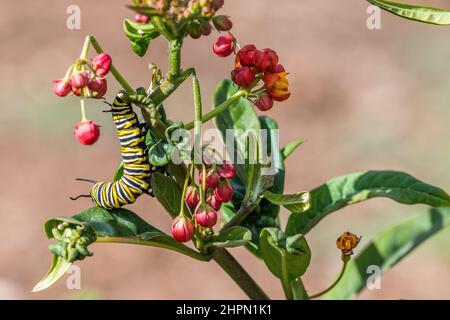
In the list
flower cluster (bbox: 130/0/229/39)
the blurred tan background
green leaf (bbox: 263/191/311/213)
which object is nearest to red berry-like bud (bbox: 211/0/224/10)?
flower cluster (bbox: 130/0/229/39)

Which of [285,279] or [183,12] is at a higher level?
[183,12]

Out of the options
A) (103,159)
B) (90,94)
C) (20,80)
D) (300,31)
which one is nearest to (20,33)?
(20,80)

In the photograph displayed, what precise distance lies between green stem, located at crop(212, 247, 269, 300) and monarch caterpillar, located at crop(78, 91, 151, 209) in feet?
1.25

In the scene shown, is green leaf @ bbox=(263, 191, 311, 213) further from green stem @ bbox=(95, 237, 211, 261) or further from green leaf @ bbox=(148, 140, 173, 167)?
green leaf @ bbox=(148, 140, 173, 167)

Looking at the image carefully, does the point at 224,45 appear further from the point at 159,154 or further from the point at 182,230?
the point at 182,230

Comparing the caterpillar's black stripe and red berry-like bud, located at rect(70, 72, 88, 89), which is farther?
the caterpillar's black stripe

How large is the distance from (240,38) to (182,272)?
11.1 ft

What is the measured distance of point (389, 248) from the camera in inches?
141

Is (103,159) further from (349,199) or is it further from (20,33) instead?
(349,199)

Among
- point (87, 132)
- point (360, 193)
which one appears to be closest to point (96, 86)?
point (87, 132)

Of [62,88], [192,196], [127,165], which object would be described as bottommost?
[192,196]

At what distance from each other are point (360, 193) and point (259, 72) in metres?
0.73

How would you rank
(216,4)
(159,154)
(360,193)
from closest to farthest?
(216,4)
(159,154)
(360,193)

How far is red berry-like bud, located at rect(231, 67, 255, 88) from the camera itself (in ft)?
8.46
